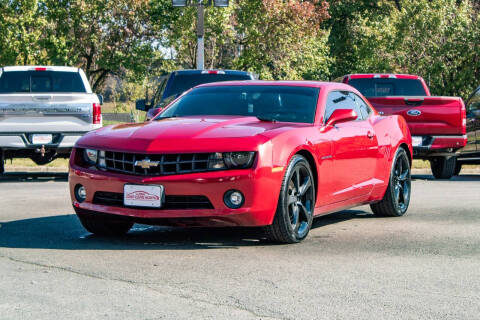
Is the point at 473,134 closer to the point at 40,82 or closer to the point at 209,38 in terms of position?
the point at 40,82

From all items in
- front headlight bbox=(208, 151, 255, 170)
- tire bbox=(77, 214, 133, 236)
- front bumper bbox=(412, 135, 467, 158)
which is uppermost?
front headlight bbox=(208, 151, 255, 170)

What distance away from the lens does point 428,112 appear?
1505 cm

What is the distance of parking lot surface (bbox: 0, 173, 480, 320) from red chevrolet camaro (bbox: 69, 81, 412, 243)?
28cm

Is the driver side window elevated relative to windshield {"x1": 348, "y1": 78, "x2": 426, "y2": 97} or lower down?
elevated

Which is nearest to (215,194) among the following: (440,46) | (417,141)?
(417,141)

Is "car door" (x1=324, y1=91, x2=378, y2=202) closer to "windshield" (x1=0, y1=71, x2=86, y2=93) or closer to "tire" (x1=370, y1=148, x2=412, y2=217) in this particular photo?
"tire" (x1=370, y1=148, x2=412, y2=217)

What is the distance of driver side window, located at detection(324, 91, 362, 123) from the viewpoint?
8.77 meters

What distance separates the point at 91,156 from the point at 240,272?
212cm

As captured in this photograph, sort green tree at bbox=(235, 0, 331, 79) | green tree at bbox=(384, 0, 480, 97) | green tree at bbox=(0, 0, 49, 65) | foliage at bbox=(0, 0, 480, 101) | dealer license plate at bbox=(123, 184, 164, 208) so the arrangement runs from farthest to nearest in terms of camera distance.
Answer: green tree at bbox=(384, 0, 480, 97) < green tree at bbox=(235, 0, 331, 79) < foliage at bbox=(0, 0, 480, 101) < green tree at bbox=(0, 0, 49, 65) < dealer license plate at bbox=(123, 184, 164, 208)

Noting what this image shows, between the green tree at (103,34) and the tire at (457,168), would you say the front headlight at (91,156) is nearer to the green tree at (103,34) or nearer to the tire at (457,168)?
the tire at (457,168)

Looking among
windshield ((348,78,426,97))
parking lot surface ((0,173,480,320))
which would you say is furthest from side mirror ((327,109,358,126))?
windshield ((348,78,426,97))

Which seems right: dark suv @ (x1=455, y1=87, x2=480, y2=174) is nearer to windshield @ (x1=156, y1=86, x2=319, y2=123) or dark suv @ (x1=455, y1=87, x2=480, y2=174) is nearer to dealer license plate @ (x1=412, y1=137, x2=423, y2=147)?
dealer license plate @ (x1=412, y1=137, x2=423, y2=147)

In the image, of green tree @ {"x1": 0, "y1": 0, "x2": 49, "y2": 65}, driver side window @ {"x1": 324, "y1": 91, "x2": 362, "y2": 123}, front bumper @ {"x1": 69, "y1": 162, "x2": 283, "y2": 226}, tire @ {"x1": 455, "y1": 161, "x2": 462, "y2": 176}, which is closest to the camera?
front bumper @ {"x1": 69, "y1": 162, "x2": 283, "y2": 226}

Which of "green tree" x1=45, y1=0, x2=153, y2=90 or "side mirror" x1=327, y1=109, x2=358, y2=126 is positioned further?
"green tree" x1=45, y1=0, x2=153, y2=90
